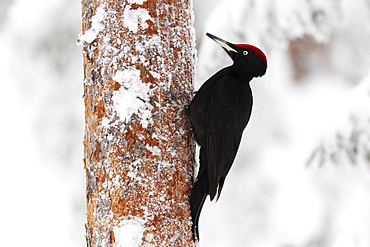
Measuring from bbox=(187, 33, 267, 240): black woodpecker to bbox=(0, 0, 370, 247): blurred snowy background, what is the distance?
1000mm

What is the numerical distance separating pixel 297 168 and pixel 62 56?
2741 mm

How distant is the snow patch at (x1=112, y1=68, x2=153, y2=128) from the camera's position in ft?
7.20

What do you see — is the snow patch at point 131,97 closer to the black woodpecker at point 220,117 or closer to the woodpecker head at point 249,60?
the black woodpecker at point 220,117

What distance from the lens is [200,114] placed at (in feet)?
8.00

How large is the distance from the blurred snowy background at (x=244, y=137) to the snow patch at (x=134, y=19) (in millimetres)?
1468

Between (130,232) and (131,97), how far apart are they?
1.83ft

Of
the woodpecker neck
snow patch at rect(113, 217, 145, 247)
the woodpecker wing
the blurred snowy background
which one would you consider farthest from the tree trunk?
the blurred snowy background

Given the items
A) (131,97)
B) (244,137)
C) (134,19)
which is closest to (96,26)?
(134,19)

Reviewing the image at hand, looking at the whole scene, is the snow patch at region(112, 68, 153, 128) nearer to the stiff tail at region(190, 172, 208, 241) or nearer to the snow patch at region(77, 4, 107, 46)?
the snow patch at region(77, 4, 107, 46)

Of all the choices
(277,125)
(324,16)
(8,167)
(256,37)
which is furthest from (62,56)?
(324,16)

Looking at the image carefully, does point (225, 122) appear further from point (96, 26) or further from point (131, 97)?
point (96, 26)

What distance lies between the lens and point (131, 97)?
2211 mm

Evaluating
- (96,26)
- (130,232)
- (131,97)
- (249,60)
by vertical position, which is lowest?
(130,232)

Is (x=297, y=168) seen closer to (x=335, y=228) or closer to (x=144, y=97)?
(x=335, y=228)
